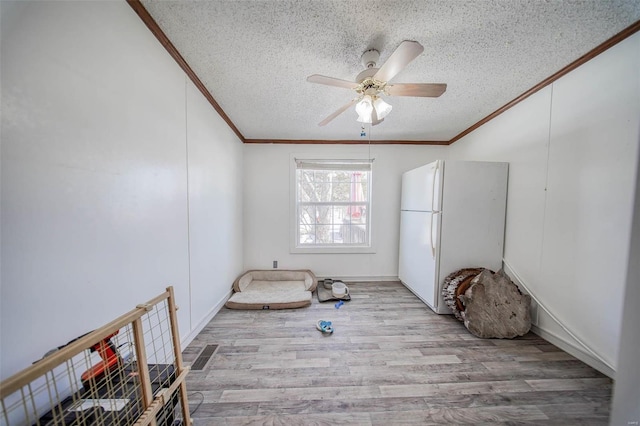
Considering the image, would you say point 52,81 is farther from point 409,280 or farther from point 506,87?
point 409,280

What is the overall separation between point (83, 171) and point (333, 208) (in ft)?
9.09

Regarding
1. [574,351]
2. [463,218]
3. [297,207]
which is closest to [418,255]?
[463,218]

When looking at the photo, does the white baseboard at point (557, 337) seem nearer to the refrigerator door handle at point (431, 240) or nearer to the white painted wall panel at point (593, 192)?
the white painted wall panel at point (593, 192)

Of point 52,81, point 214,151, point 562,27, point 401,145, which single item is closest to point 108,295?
point 52,81

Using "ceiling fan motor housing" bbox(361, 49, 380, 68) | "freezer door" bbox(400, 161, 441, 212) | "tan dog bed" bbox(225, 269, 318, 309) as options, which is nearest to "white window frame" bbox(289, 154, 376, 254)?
"tan dog bed" bbox(225, 269, 318, 309)

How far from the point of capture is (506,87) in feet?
6.11

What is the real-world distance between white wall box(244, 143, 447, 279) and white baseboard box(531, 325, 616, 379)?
1657mm

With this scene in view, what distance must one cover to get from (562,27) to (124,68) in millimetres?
2686

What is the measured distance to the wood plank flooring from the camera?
118 centimetres

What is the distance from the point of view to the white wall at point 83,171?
0.71 metres

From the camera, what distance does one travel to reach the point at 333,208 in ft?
11.0

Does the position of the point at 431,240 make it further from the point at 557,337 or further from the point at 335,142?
the point at 335,142

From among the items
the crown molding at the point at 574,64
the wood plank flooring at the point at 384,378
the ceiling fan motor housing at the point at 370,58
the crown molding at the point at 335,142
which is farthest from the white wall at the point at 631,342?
the crown molding at the point at 335,142

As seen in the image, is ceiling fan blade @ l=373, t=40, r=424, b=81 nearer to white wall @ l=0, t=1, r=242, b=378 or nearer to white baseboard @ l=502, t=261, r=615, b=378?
white wall @ l=0, t=1, r=242, b=378
